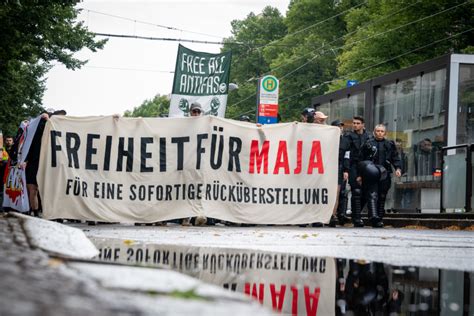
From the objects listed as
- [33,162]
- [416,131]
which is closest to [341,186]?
[416,131]

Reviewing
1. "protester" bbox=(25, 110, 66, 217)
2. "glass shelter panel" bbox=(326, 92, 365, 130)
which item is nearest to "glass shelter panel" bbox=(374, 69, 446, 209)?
"glass shelter panel" bbox=(326, 92, 365, 130)

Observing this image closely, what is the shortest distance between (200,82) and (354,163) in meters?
5.67

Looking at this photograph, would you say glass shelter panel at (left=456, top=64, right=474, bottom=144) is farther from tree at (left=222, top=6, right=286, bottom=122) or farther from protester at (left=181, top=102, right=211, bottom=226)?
tree at (left=222, top=6, right=286, bottom=122)

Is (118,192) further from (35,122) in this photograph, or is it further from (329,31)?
(329,31)

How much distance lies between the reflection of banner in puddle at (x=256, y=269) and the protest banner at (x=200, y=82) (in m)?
11.7

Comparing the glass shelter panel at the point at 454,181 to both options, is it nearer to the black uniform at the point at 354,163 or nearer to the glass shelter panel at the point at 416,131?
the glass shelter panel at the point at 416,131

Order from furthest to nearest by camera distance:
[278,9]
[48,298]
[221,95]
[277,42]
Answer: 1. [278,9]
2. [277,42]
3. [221,95]
4. [48,298]

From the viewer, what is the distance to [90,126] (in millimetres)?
15500

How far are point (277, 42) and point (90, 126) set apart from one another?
5653 centimetres

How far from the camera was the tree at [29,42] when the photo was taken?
82.6ft

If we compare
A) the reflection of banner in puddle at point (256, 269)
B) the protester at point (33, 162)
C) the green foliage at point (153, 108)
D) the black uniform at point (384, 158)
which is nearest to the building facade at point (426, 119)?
the black uniform at point (384, 158)

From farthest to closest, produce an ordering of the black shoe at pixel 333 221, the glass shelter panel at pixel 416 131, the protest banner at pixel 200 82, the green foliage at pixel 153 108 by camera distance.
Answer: the green foliage at pixel 153 108 < the glass shelter panel at pixel 416 131 < the protest banner at pixel 200 82 < the black shoe at pixel 333 221

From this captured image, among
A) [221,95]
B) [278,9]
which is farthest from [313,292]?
[278,9]

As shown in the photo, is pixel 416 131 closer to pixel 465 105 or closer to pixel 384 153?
pixel 465 105
